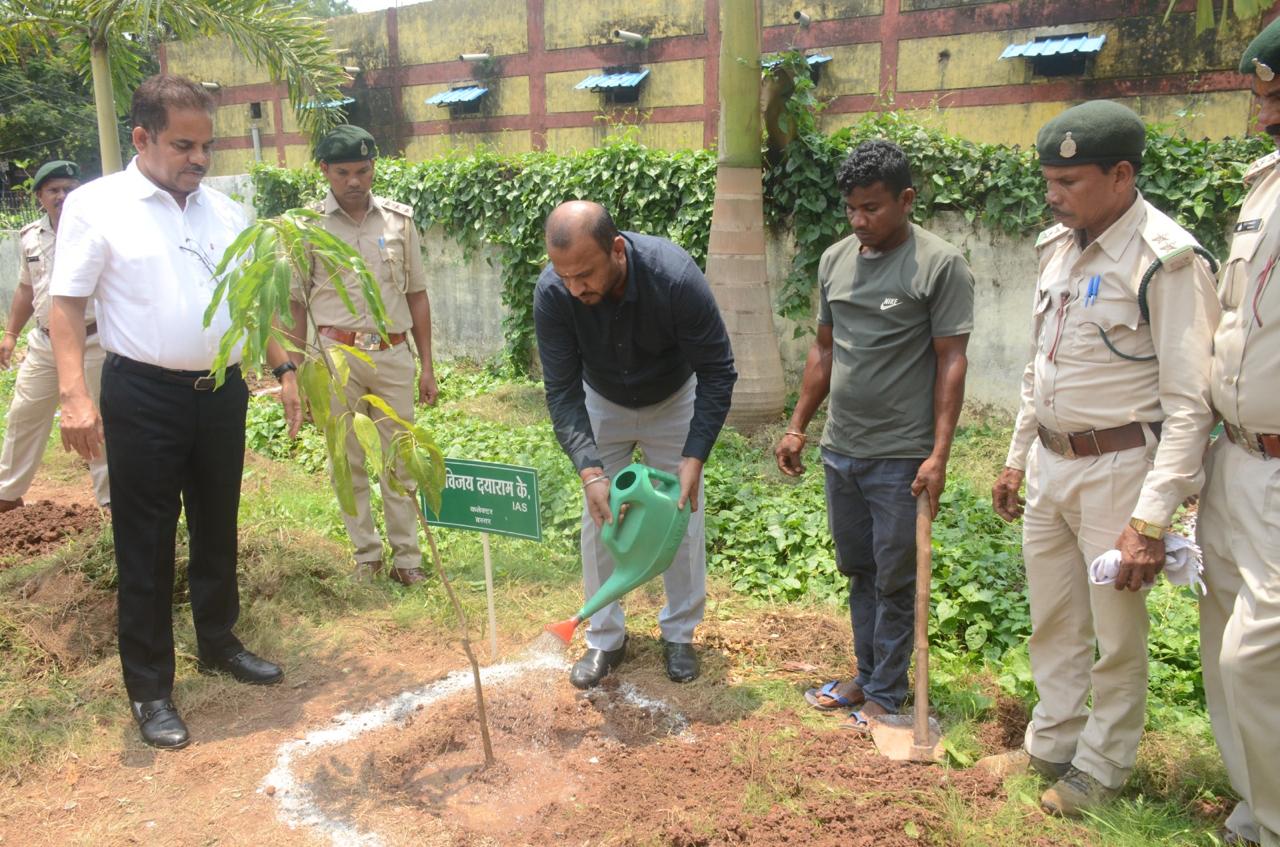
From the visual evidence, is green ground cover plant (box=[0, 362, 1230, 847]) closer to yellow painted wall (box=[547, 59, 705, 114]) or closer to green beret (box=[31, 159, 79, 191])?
green beret (box=[31, 159, 79, 191])

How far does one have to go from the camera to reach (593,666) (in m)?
3.62

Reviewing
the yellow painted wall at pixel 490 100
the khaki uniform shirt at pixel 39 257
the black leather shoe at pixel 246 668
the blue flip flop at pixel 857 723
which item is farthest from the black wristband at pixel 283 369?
the yellow painted wall at pixel 490 100

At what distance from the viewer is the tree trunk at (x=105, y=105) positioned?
581cm

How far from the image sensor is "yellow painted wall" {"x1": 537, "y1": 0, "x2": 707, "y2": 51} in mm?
18797

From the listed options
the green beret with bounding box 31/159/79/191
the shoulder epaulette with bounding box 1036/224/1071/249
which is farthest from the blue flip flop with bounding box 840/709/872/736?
the green beret with bounding box 31/159/79/191

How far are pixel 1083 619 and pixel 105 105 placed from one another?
21.0ft

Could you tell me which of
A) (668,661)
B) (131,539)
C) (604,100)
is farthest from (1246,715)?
(604,100)

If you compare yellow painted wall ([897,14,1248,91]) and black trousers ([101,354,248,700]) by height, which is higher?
yellow painted wall ([897,14,1248,91])

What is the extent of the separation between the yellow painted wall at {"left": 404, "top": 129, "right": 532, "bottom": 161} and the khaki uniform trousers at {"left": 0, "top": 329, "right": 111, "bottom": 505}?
16276mm

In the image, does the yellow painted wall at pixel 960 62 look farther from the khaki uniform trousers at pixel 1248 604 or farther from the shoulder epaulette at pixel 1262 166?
the khaki uniform trousers at pixel 1248 604

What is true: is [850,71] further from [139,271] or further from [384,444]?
[139,271]

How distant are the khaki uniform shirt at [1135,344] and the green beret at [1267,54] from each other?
1.20 ft

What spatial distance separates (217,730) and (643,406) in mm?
1987

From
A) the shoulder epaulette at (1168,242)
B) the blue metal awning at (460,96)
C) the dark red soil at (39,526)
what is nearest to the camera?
the shoulder epaulette at (1168,242)
